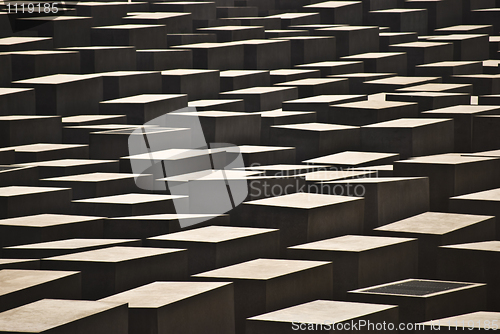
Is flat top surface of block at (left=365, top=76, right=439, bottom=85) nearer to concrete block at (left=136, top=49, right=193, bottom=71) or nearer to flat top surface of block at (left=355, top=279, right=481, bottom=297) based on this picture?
concrete block at (left=136, top=49, right=193, bottom=71)

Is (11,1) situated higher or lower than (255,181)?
higher

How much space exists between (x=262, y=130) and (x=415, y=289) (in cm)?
549

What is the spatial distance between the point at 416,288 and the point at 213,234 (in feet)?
6.42

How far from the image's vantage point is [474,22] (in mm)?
19547

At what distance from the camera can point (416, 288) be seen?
264 inches

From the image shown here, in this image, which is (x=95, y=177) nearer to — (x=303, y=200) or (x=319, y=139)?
(x=303, y=200)

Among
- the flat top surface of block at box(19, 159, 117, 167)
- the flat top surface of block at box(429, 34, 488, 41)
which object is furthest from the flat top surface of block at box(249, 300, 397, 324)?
the flat top surface of block at box(429, 34, 488, 41)

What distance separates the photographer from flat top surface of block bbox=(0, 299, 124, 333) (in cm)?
490

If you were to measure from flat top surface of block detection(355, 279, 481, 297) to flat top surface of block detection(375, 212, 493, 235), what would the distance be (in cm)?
86

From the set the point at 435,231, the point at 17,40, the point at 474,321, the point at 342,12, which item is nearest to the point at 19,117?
the point at 17,40

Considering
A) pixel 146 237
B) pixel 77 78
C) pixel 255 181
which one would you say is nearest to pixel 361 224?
pixel 255 181

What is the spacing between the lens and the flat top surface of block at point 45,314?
16.1ft

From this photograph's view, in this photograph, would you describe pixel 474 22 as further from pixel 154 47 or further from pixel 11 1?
pixel 11 1

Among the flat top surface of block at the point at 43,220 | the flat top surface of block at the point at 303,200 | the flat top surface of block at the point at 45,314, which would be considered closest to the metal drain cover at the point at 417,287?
the flat top surface of block at the point at 303,200
